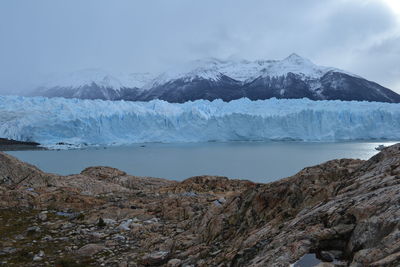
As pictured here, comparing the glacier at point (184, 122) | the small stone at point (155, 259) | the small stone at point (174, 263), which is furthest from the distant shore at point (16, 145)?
the small stone at point (174, 263)

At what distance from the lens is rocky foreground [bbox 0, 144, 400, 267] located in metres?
3.67

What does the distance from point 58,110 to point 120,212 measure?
213 ft

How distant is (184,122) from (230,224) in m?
65.0

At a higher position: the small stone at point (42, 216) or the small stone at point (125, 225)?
the small stone at point (125, 225)

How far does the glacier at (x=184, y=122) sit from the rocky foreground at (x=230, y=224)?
56.4 metres

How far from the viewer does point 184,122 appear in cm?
7138

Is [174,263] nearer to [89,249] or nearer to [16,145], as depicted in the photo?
[89,249]

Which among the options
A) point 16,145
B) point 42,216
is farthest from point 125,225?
point 16,145

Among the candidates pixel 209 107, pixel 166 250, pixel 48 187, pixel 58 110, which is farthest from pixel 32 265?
pixel 209 107

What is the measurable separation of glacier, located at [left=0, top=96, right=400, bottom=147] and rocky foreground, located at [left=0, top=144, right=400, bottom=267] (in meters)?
56.4

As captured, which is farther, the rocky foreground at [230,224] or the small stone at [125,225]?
the small stone at [125,225]

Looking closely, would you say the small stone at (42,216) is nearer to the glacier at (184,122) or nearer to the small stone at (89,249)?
A: the small stone at (89,249)

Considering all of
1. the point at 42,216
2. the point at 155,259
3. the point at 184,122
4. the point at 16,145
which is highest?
the point at 184,122

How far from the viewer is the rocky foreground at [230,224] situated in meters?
3.67
